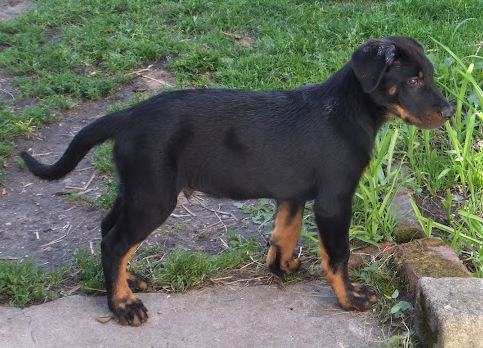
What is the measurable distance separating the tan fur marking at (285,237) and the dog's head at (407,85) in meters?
0.94

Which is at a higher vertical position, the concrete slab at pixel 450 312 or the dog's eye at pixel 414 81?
the dog's eye at pixel 414 81

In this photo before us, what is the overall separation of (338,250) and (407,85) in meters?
1.05

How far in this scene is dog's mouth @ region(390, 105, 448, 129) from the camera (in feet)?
13.6

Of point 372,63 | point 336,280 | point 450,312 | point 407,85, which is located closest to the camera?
point 450,312

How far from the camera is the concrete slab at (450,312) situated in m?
3.69

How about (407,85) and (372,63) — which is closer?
(372,63)

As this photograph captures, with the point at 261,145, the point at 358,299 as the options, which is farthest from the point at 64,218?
the point at 358,299

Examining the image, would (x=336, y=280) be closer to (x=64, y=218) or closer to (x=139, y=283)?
(x=139, y=283)

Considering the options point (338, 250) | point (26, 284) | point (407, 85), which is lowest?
point (26, 284)

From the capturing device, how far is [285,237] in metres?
4.66

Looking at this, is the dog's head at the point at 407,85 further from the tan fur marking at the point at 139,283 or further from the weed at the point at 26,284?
the weed at the point at 26,284

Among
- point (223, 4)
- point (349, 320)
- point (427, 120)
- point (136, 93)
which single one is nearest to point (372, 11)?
point (223, 4)

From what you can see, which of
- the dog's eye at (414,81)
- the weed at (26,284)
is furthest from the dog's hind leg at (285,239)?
the weed at (26,284)

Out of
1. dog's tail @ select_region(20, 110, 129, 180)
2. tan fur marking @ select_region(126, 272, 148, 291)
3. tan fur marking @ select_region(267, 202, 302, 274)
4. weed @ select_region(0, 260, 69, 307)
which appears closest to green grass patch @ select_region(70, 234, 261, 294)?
tan fur marking @ select_region(126, 272, 148, 291)
